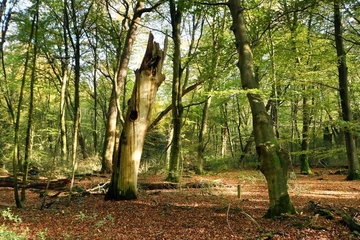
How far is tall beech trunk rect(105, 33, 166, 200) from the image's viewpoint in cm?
735

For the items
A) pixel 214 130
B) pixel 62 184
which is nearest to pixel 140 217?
pixel 62 184

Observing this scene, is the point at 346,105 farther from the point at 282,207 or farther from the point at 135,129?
the point at 135,129

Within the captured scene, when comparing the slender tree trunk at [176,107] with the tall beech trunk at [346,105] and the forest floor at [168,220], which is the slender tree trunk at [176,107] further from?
the tall beech trunk at [346,105]

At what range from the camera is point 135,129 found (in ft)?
24.3

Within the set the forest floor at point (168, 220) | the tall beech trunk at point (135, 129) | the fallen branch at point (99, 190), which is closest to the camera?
the forest floor at point (168, 220)

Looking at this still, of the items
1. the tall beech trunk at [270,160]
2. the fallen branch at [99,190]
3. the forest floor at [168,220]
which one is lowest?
the forest floor at [168,220]

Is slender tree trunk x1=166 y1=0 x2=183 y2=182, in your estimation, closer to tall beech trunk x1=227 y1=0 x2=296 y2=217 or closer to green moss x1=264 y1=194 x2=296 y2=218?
tall beech trunk x1=227 y1=0 x2=296 y2=217

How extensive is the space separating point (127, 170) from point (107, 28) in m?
10.8

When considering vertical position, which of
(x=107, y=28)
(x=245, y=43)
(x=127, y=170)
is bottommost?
(x=127, y=170)

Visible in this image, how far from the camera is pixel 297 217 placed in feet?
16.3

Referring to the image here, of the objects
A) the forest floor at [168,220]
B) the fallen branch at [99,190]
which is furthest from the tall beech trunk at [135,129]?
the fallen branch at [99,190]

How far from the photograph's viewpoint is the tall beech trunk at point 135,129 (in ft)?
24.1

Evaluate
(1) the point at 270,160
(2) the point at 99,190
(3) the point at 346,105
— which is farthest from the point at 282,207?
(3) the point at 346,105

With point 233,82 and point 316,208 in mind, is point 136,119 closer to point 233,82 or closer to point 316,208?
point 316,208
